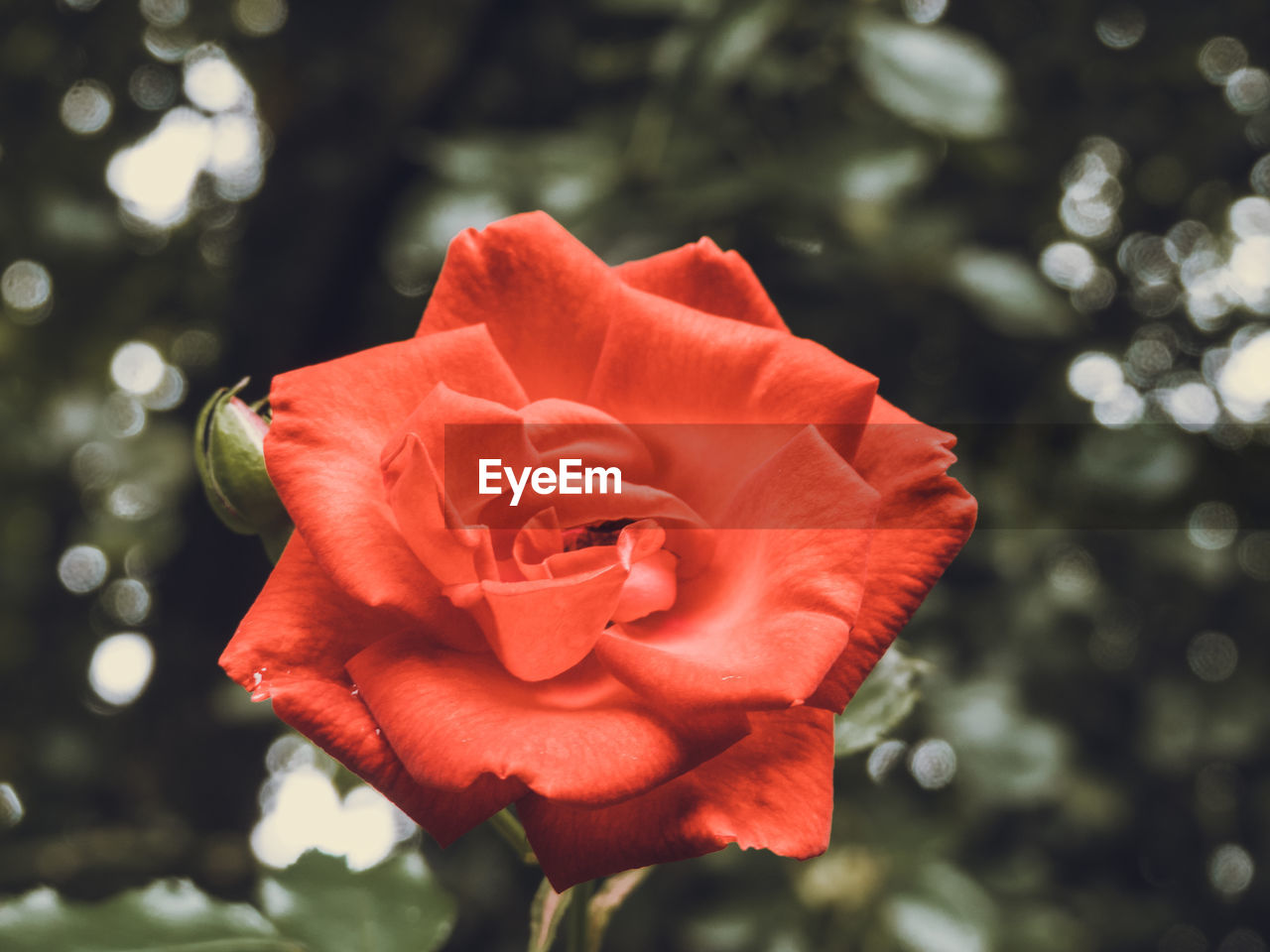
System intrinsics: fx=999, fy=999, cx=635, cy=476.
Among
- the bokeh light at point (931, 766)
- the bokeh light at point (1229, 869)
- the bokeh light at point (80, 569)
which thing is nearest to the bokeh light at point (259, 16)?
the bokeh light at point (80, 569)

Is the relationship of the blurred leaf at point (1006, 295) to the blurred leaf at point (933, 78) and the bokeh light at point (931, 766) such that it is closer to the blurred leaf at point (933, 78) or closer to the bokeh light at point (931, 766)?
the blurred leaf at point (933, 78)

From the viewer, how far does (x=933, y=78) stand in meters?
1.05

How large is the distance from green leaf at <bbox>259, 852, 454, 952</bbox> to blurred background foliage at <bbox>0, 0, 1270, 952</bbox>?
635mm

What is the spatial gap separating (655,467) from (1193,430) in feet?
3.97

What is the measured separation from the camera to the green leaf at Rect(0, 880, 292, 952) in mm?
583

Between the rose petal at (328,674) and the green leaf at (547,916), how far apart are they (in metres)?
0.14

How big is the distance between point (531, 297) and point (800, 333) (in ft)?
2.55

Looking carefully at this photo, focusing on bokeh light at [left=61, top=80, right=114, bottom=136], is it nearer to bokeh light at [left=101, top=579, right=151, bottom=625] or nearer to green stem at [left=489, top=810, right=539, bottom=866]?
bokeh light at [left=101, top=579, right=151, bottom=625]

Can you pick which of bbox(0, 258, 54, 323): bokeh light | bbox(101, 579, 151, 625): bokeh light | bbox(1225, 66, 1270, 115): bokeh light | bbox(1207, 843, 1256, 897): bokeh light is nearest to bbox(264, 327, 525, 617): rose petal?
bbox(101, 579, 151, 625): bokeh light

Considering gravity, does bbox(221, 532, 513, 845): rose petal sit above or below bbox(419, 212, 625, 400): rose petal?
below

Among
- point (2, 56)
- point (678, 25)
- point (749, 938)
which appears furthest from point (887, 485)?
point (2, 56)

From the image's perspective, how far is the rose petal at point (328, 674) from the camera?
0.37 metres

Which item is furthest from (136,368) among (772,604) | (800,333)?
(772,604)

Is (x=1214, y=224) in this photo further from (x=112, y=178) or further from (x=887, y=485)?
(x=112, y=178)
